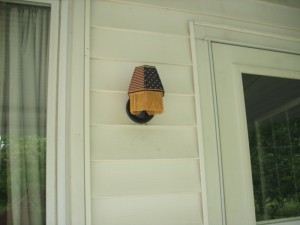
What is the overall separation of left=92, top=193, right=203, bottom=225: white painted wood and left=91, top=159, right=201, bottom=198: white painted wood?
33 millimetres

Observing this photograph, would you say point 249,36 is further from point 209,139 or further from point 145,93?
point 145,93

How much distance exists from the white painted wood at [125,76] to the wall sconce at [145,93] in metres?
0.12

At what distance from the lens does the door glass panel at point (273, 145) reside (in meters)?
1.84

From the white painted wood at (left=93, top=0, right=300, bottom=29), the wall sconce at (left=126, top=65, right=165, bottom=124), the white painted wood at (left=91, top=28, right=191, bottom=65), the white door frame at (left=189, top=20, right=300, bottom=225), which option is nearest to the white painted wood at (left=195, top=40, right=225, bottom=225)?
the white door frame at (left=189, top=20, right=300, bottom=225)

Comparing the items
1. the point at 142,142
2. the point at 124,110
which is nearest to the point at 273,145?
the point at 142,142

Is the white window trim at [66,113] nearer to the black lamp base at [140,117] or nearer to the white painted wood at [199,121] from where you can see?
the black lamp base at [140,117]

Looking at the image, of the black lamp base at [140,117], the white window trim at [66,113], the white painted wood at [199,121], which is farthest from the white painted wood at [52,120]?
the white painted wood at [199,121]

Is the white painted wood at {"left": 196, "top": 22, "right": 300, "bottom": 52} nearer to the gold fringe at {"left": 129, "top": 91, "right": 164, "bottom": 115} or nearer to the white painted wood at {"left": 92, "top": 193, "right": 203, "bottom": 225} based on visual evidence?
the gold fringe at {"left": 129, "top": 91, "right": 164, "bottom": 115}

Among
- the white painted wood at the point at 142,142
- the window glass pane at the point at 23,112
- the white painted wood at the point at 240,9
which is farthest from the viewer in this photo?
the white painted wood at the point at 240,9

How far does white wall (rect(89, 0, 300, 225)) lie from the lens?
1.52 m

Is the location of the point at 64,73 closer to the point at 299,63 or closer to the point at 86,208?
the point at 86,208


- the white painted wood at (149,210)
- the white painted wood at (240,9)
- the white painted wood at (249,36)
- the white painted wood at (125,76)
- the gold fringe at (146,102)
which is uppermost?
the white painted wood at (240,9)

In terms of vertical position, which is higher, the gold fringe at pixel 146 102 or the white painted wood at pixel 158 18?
the white painted wood at pixel 158 18

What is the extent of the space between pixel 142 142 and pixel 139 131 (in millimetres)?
59
